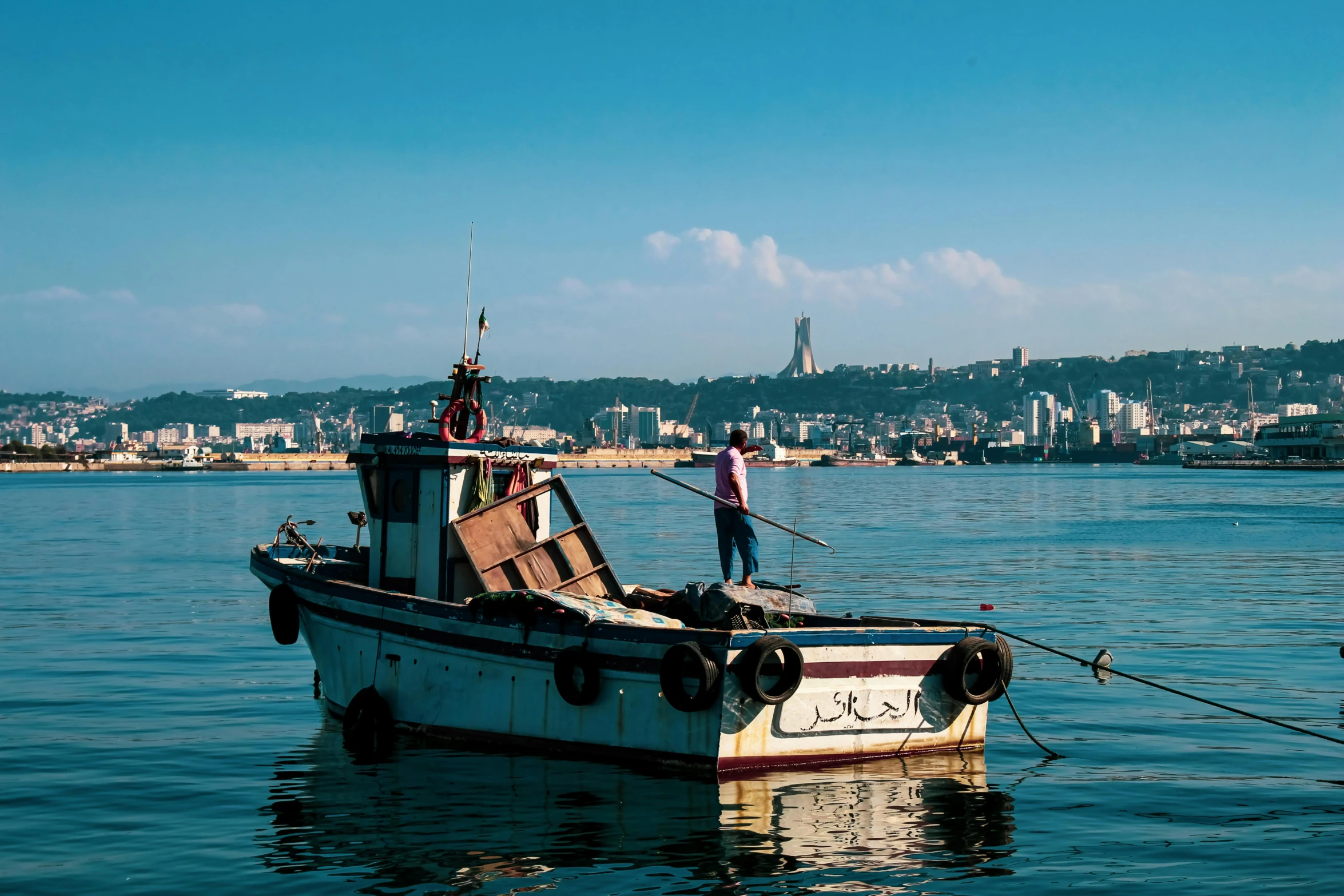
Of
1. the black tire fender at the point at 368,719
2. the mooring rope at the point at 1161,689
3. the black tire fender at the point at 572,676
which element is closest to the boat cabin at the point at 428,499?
the black tire fender at the point at 368,719

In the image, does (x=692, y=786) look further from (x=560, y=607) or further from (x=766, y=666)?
(x=560, y=607)

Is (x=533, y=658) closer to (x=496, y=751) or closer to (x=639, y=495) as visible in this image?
(x=496, y=751)

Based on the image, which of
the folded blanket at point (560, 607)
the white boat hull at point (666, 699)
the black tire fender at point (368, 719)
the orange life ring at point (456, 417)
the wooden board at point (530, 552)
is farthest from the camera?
the orange life ring at point (456, 417)

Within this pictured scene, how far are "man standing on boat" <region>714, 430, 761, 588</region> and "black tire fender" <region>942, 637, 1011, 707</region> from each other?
2.53 metres

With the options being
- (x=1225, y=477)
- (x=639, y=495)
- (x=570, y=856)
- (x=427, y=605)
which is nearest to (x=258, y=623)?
(x=427, y=605)

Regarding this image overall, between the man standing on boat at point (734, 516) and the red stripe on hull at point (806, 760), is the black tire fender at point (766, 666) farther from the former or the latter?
the man standing on boat at point (734, 516)

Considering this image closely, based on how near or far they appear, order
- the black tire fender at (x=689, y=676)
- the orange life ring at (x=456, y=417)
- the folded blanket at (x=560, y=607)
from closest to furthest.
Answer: the black tire fender at (x=689, y=676), the folded blanket at (x=560, y=607), the orange life ring at (x=456, y=417)

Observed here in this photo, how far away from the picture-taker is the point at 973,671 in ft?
40.0

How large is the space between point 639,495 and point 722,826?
3318 inches

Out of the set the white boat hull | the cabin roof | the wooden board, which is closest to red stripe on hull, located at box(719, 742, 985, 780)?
the white boat hull

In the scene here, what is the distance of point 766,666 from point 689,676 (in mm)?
657

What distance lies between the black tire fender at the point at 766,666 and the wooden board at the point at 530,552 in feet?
11.1

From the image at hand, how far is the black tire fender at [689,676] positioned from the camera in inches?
435

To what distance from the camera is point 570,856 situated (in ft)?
33.8
